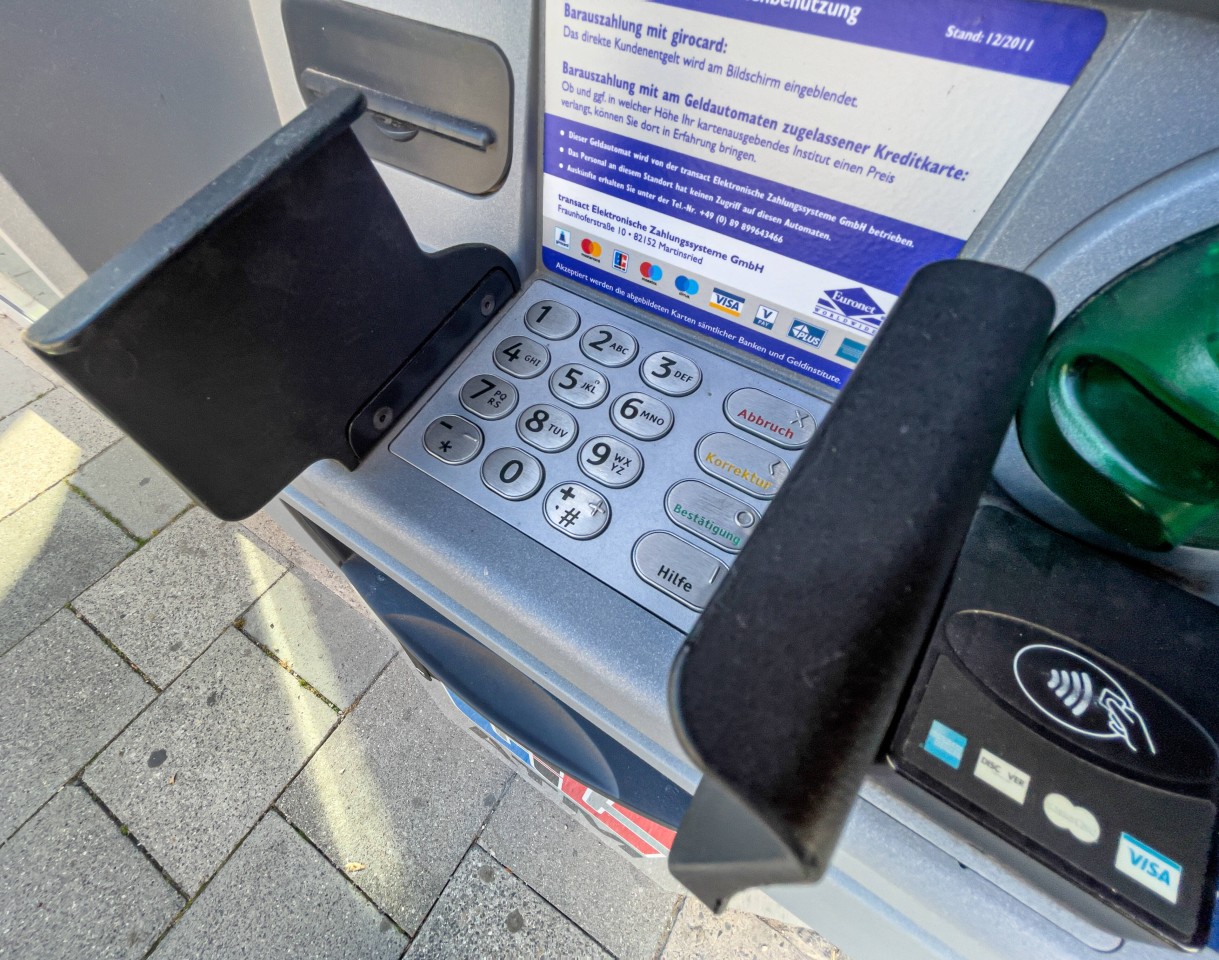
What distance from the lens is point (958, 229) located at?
0.48 meters

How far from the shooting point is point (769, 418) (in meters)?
0.61

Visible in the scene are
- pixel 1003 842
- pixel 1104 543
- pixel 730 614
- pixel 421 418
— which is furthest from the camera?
pixel 421 418

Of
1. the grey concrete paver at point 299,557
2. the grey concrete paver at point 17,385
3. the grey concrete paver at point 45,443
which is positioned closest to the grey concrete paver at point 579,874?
the grey concrete paver at point 299,557

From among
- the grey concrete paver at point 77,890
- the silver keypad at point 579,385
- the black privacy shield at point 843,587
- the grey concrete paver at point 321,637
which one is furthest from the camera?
the grey concrete paver at point 321,637

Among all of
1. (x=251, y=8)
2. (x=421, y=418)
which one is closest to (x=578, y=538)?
(x=421, y=418)

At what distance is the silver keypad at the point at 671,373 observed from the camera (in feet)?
2.07

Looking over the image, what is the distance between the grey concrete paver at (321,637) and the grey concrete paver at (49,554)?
1.41 ft

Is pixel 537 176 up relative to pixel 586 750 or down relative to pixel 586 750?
up

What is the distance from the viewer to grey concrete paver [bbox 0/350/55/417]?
2020mm

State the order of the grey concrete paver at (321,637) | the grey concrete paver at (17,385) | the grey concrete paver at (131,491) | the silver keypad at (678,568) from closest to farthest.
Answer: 1. the silver keypad at (678,568)
2. the grey concrete paver at (321,637)
3. the grey concrete paver at (131,491)
4. the grey concrete paver at (17,385)

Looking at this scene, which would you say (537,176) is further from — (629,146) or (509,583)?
(509,583)

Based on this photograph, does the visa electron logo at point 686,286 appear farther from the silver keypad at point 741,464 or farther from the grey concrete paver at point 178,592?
the grey concrete paver at point 178,592

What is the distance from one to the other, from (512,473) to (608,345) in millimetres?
167

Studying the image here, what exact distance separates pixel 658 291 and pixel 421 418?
259 millimetres
